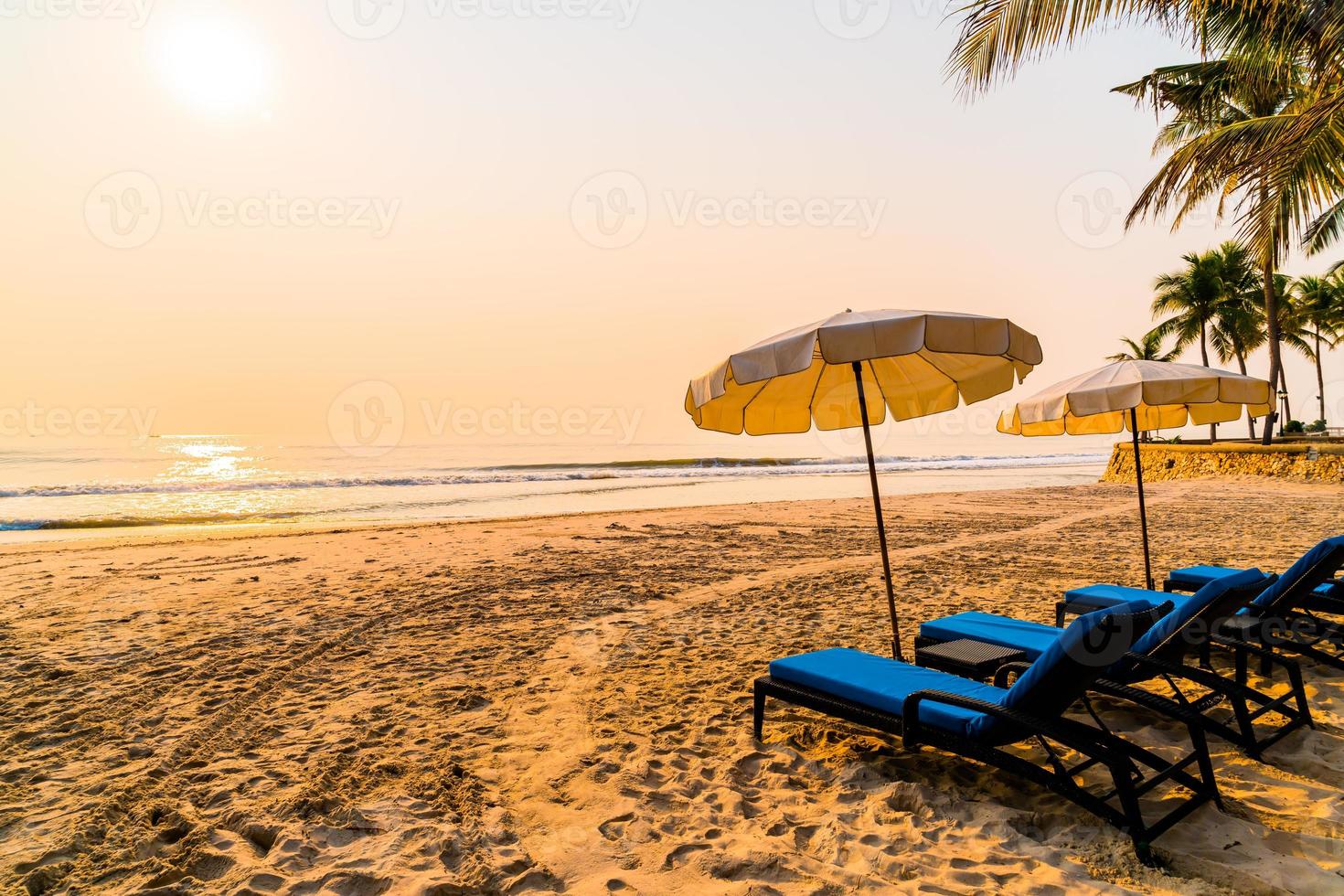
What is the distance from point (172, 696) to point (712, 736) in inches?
148

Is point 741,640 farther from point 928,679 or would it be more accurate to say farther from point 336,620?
point 336,620

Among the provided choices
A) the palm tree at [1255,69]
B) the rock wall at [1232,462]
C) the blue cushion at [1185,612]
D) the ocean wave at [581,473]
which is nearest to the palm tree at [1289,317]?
the rock wall at [1232,462]

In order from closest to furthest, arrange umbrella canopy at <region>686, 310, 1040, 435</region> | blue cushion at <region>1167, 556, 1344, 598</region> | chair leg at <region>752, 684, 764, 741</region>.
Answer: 1. umbrella canopy at <region>686, 310, 1040, 435</region>
2. chair leg at <region>752, 684, 764, 741</region>
3. blue cushion at <region>1167, 556, 1344, 598</region>

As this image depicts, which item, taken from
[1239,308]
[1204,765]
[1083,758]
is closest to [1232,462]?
[1239,308]

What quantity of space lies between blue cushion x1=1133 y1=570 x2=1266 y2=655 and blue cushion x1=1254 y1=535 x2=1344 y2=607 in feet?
3.12

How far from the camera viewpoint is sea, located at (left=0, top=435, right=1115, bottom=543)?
66.4ft

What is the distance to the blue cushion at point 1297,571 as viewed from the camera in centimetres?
446

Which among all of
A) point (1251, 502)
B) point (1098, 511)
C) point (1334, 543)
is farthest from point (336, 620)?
point (1251, 502)

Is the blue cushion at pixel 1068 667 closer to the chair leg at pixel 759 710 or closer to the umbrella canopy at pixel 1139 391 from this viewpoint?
the chair leg at pixel 759 710

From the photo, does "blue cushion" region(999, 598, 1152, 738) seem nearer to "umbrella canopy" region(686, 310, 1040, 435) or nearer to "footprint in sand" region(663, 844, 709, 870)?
"footprint in sand" region(663, 844, 709, 870)

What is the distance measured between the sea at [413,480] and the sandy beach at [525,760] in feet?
37.2

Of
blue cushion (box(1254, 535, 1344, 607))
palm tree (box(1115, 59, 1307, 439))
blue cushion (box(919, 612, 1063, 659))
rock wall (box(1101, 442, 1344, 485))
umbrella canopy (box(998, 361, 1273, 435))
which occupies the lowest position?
rock wall (box(1101, 442, 1344, 485))

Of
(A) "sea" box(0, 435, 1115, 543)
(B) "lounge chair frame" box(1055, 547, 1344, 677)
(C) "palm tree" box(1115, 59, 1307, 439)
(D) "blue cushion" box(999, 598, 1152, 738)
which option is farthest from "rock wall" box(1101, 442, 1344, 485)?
(D) "blue cushion" box(999, 598, 1152, 738)

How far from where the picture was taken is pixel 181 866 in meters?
2.97
